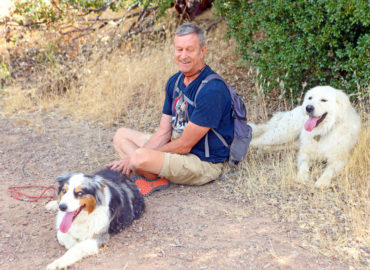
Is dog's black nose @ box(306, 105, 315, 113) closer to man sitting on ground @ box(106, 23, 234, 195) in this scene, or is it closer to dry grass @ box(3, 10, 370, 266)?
dry grass @ box(3, 10, 370, 266)

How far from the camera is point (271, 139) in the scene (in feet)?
17.7

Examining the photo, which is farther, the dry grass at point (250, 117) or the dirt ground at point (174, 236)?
the dry grass at point (250, 117)

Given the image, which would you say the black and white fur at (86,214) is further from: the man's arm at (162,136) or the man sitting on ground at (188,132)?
the man's arm at (162,136)

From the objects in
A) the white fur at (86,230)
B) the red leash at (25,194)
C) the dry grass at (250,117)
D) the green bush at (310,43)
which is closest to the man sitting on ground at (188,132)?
the dry grass at (250,117)

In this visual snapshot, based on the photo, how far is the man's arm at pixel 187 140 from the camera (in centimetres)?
412

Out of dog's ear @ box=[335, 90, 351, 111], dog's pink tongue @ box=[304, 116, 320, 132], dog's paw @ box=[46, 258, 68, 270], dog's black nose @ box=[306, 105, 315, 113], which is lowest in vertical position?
dog's paw @ box=[46, 258, 68, 270]

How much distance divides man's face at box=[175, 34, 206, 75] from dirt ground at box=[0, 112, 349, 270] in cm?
140

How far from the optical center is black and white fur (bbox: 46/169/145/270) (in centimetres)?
→ 313

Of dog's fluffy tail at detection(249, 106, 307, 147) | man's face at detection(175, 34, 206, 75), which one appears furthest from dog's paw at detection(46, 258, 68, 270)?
dog's fluffy tail at detection(249, 106, 307, 147)

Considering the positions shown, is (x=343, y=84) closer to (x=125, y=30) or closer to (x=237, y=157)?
(x=237, y=157)

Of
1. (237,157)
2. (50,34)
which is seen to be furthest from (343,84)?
(50,34)

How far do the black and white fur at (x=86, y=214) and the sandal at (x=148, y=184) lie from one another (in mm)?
704

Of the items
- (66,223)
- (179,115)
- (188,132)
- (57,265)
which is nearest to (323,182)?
(188,132)

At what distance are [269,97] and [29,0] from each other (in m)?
4.78
